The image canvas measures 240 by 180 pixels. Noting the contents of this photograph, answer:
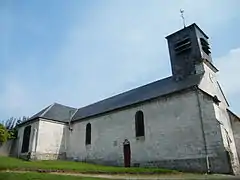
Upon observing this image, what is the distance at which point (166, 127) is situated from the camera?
57.3ft

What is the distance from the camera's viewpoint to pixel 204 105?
1591cm

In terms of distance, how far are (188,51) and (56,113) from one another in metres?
16.2

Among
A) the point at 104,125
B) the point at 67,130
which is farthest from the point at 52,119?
the point at 104,125

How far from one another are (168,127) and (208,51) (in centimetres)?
903

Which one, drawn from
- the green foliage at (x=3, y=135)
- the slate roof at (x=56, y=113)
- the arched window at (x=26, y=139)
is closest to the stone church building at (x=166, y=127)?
the arched window at (x=26, y=139)

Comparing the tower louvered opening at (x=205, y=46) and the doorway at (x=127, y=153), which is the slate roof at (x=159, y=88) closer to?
the doorway at (x=127, y=153)

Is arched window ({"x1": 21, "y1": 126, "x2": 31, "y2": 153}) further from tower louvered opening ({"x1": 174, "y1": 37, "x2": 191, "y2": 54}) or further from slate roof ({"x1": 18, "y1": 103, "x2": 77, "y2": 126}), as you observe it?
tower louvered opening ({"x1": 174, "y1": 37, "x2": 191, "y2": 54})

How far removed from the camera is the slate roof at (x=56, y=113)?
25.7 m

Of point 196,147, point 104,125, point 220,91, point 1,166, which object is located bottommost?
point 1,166

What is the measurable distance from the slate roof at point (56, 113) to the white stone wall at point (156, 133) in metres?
5.23

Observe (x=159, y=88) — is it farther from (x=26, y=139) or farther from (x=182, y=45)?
(x=26, y=139)

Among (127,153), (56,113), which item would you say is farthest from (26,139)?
(127,153)

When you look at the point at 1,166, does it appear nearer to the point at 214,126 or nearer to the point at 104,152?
the point at 104,152

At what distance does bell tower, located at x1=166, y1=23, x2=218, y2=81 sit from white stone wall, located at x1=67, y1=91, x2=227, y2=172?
3648mm
